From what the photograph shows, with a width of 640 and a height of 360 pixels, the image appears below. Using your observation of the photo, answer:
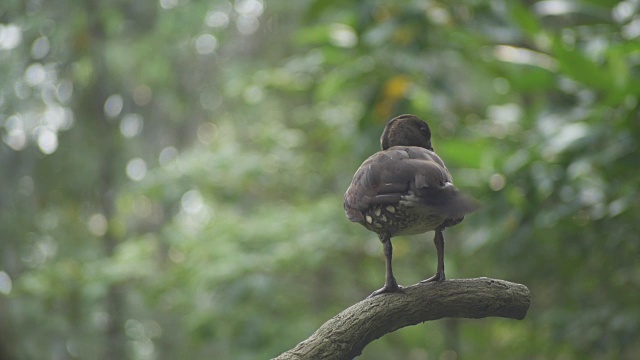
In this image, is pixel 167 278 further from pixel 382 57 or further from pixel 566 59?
pixel 566 59

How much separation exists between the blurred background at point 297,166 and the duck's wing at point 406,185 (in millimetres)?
1494

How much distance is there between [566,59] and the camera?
3.60 m

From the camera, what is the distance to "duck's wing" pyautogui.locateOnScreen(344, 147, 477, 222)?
1.70m

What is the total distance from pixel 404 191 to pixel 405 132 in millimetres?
219

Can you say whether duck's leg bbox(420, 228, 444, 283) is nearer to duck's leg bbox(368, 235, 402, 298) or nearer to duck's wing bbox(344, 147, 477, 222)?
duck's leg bbox(368, 235, 402, 298)

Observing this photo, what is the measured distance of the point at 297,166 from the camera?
22.7ft

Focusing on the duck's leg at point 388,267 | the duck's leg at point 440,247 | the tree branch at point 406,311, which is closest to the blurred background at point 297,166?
the tree branch at point 406,311

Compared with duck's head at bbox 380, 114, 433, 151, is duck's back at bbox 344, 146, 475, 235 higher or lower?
lower

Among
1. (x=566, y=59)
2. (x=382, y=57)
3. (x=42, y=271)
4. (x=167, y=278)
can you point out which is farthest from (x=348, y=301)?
(x=566, y=59)

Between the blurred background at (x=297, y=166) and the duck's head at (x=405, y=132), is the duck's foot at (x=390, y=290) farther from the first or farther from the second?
the blurred background at (x=297, y=166)

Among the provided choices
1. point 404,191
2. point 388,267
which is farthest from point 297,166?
point 404,191

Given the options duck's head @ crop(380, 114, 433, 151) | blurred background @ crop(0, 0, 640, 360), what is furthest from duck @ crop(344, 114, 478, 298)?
blurred background @ crop(0, 0, 640, 360)

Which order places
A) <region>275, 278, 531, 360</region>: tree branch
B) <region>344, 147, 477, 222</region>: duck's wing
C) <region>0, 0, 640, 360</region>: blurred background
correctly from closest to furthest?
<region>344, 147, 477, 222</region>: duck's wing → <region>275, 278, 531, 360</region>: tree branch → <region>0, 0, 640, 360</region>: blurred background

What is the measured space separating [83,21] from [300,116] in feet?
7.29
